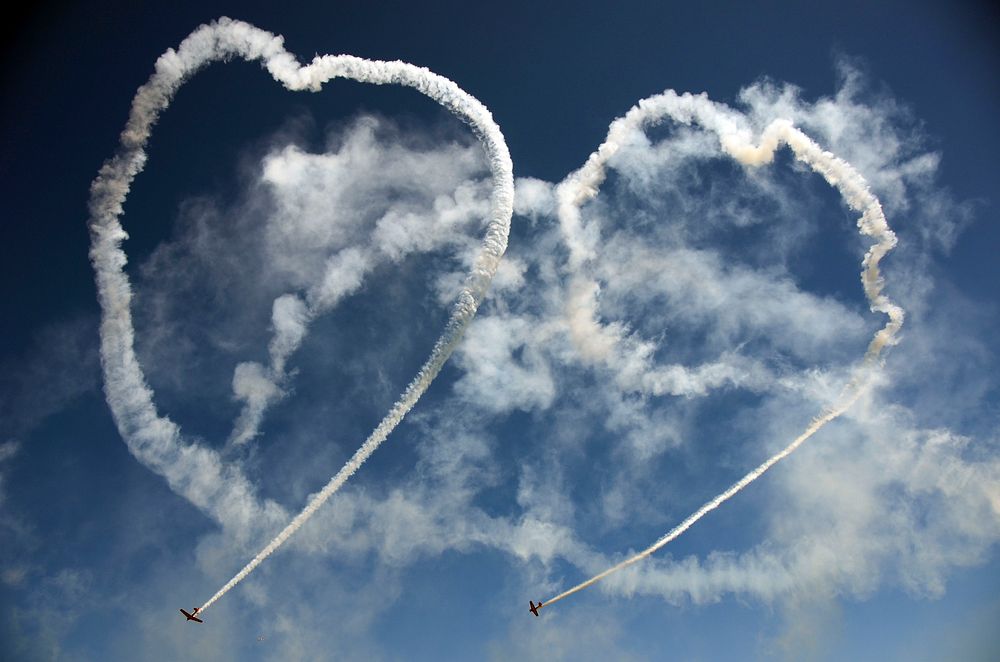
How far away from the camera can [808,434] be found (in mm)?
53094

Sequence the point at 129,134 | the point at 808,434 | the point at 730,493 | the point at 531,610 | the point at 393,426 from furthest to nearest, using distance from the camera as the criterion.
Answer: the point at 531,610 < the point at 730,493 < the point at 808,434 < the point at 393,426 < the point at 129,134

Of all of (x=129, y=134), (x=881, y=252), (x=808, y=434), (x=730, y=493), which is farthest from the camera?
(x=730, y=493)

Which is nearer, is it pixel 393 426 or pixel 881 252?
pixel 881 252

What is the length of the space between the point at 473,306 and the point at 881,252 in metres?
37.1

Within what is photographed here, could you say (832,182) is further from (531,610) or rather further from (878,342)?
(531,610)

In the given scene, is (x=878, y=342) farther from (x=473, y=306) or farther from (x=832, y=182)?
(x=473, y=306)

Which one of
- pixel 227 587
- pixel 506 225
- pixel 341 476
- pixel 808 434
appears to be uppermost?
pixel 808 434

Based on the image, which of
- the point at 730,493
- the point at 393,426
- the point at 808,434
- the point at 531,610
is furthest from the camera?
the point at 531,610

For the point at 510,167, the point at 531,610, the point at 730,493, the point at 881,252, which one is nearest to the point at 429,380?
the point at 510,167

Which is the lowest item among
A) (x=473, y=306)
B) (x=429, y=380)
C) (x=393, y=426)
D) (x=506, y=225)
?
(x=393, y=426)

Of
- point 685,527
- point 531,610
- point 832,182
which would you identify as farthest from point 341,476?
point 832,182

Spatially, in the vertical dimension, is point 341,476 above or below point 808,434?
below

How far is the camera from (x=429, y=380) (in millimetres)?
46125

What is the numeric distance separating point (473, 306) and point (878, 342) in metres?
40.6
